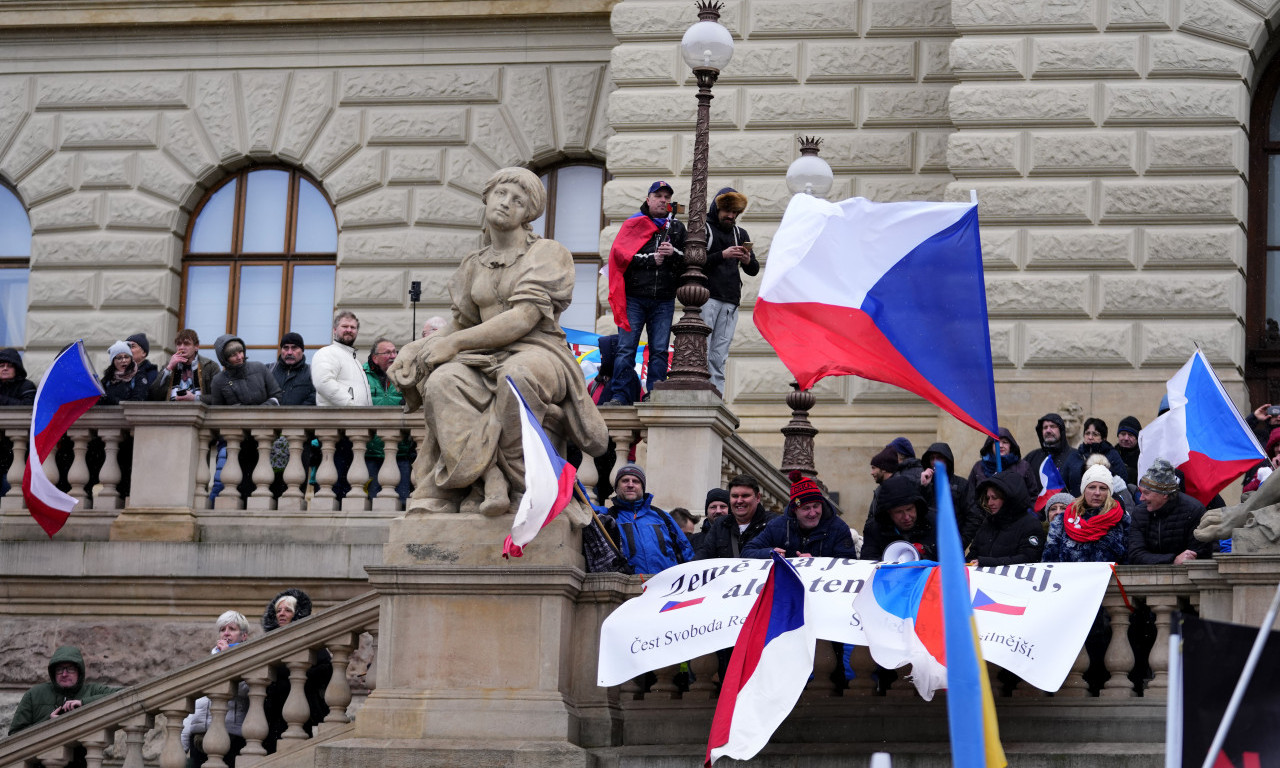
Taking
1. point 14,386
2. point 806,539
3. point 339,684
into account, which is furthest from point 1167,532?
point 14,386

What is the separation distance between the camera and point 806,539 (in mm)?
11516

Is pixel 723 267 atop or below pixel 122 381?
atop

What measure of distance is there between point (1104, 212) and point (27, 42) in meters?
11.1

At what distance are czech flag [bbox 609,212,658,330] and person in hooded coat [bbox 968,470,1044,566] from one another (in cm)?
477

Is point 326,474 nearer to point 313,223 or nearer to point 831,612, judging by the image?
point 831,612

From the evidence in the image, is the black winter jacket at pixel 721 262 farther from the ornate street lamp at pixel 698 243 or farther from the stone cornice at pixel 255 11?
the stone cornice at pixel 255 11

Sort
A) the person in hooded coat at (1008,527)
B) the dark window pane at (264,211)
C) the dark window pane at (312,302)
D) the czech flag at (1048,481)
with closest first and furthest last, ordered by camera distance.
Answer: the person in hooded coat at (1008,527)
the czech flag at (1048,481)
the dark window pane at (312,302)
the dark window pane at (264,211)

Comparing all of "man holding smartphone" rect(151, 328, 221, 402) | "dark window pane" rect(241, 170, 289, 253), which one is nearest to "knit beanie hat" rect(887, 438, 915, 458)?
"man holding smartphone" rect(151, 328, 221, 402)

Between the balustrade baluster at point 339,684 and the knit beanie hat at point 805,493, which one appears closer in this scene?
the knit beanie hat at point 805,493

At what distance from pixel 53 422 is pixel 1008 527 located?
275 inches

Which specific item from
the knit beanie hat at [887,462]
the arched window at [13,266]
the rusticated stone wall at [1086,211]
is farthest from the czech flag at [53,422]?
the arched window at [13,266]

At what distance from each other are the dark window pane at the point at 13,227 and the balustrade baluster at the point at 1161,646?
50.8 feet

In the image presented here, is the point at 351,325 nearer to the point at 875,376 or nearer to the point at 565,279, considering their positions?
the point at 565,279

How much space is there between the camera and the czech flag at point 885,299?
11133 mm
